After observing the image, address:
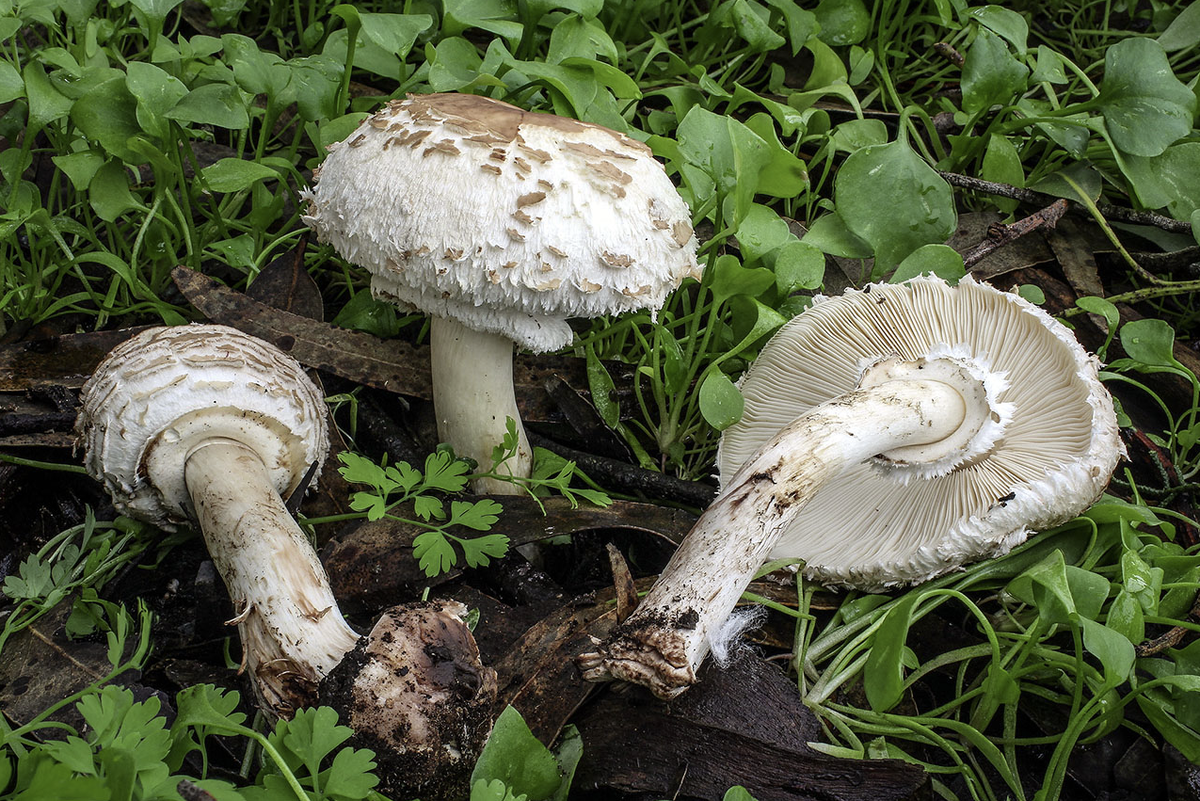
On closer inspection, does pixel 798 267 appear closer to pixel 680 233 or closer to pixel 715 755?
pixel 680 233

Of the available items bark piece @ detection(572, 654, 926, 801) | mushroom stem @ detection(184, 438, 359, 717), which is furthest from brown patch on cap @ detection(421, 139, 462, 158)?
bark piece @ detection(572, 654, 926, 801)

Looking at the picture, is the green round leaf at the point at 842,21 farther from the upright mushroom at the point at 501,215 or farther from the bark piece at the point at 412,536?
the bark piece at the point at 412,536

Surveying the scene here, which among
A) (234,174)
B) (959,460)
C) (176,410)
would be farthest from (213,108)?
(959,460)

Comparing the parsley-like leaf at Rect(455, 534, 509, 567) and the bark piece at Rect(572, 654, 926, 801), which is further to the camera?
the parsley-like leaf at Rect(455, 534, 509, 567)

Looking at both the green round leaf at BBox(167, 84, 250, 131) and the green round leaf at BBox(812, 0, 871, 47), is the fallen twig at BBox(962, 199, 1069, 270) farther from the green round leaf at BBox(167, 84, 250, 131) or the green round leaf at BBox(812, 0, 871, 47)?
the green round leaf at BBox(167, 84, 250, 131)

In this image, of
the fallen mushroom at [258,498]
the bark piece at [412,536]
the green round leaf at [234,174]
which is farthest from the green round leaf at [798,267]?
the green round leaf at [234,174]

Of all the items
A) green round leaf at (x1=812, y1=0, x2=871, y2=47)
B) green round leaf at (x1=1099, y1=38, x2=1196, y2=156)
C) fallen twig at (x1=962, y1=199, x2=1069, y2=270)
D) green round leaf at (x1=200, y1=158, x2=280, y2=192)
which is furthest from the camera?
green round leaf at (x1=812, y1=0, x2=871, y2=47)

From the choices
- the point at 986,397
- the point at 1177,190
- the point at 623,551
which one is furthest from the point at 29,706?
the point at 1177,190
